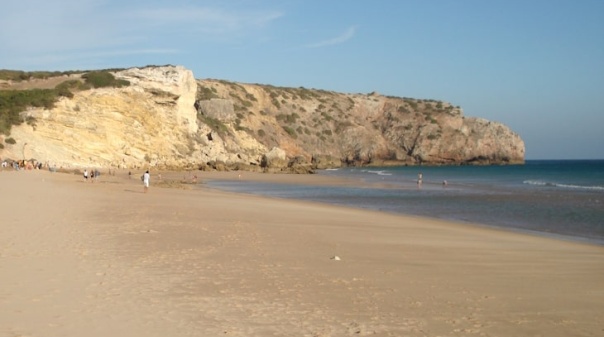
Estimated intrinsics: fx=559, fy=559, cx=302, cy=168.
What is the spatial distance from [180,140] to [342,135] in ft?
140

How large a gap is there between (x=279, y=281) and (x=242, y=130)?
224 ft

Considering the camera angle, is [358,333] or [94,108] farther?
[94,108]

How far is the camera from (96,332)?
512cm

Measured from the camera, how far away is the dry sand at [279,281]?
5.61m

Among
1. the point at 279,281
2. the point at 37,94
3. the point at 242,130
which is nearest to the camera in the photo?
the point at 279,281

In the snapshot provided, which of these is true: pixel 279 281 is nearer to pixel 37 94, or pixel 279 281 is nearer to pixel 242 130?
pixel 37 94

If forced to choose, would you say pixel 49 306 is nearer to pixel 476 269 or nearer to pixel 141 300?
pixel 141 300

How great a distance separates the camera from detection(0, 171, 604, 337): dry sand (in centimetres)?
561

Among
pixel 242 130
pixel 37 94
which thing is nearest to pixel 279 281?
pixel 37 94

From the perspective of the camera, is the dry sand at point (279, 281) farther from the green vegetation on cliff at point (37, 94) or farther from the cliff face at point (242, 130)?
the cliff face at point (242, 130)

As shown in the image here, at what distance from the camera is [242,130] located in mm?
75250

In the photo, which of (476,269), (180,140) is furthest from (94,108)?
(476,269)

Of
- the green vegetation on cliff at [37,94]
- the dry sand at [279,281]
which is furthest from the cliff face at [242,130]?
the dry sand at [279,281]

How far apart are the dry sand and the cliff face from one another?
3484 cm
